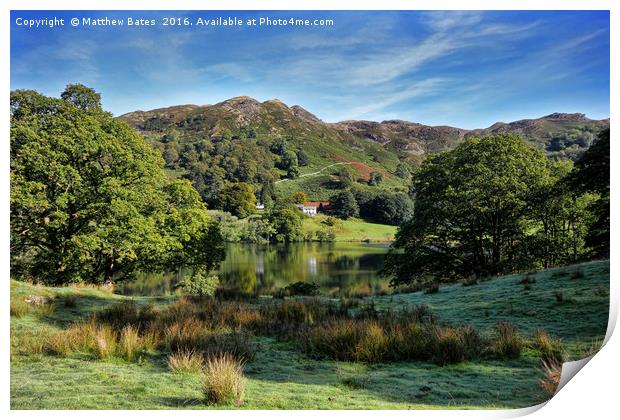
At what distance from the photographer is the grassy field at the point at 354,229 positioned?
54.7 feet

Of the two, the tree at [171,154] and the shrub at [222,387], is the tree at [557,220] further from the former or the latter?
the shrub at [222,387]

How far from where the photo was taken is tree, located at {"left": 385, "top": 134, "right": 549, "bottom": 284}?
18.2m

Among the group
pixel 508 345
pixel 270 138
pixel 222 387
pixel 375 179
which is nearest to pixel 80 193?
→ pixel 270 138

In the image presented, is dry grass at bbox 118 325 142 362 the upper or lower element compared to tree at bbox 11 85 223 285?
lower

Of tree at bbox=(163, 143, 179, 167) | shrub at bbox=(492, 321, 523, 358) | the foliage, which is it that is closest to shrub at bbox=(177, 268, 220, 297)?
tree at bbox=(163, 143, 179, 167)

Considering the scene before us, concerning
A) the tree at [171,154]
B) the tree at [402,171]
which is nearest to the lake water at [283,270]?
the tree at [402,171]

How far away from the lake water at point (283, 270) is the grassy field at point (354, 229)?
65cm

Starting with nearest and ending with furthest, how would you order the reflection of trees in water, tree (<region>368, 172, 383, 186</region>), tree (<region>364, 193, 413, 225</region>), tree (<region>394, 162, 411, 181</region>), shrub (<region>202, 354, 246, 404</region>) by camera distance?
shrub (<region>202, 354, 246, 404</region>), the reflection of trees in water, tree (<region>368, 172, 383, 186</region>), tree (<region>364, 193, 413, 225</region>), tree (<region>394, 162, 411, 181</region>)

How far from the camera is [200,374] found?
505 cm

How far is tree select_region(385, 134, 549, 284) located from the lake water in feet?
11.5

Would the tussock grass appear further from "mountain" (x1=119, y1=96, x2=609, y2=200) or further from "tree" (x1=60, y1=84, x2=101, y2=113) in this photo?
"tree" (x1=60, y1=84, x2=101, y2=113)

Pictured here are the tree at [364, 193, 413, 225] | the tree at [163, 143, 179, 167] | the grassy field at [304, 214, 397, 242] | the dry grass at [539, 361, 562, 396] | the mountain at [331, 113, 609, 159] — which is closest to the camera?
the dry grass at [539, 361, 562, 396]

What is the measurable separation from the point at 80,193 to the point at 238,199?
16.3 ft
